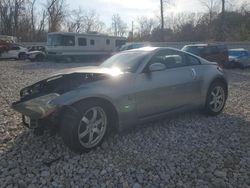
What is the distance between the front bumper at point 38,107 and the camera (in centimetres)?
406

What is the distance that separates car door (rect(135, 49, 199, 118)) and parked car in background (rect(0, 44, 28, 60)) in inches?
967

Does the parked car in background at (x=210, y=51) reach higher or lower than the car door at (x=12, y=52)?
lower

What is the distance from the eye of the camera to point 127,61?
213 inches

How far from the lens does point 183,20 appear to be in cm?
5247

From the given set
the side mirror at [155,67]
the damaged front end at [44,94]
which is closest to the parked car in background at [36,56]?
the damaged front end at [44,94]

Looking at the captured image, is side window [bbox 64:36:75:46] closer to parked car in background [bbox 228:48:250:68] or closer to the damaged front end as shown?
parked car in background [bbox 228:48:250:68]

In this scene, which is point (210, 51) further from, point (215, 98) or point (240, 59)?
point (215, 98)

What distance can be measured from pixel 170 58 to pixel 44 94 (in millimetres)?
2471

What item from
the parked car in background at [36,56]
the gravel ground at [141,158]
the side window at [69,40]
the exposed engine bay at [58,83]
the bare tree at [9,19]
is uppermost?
the bare tree at [9,19]

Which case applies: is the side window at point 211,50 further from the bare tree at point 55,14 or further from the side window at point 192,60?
the bare tree at point 55,14

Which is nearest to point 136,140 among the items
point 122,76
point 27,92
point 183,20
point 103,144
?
point 103,144

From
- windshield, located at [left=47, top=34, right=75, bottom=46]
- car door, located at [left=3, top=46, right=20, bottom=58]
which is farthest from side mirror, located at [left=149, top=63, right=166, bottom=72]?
car door, located at [left=3, top=46, right=20, bottom=58]

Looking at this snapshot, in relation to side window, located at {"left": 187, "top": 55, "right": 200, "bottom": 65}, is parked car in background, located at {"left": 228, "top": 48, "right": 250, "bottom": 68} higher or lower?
higher

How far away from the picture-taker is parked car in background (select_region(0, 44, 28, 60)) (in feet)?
90.9
